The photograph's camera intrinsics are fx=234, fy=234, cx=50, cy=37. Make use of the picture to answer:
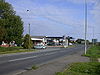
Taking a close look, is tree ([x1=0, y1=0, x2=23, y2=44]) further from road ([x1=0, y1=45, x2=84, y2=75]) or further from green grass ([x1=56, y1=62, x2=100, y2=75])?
green grass ([x1=56, y1=62, x2=100, y2=75])

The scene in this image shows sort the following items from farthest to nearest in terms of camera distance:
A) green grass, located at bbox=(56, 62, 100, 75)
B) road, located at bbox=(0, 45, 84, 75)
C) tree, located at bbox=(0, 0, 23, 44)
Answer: tree, located at bbox=(0, 0, 23, 44) → road, located at bbox=(0, 45, 84, 75) → green grass, located at bbox=(56, 62, 100, 75)

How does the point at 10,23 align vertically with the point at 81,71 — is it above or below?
above

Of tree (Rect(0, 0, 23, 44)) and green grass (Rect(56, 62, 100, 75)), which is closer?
green grass (Rect(56, 62, 100, 75))

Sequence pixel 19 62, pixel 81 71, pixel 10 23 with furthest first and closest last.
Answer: pixel 10 23 < pixel 19 62 < pixel 81 71

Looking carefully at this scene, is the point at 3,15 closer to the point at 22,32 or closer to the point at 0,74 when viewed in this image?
the point at 22,32

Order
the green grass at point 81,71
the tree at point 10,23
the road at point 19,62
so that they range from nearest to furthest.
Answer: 1. the green grass at point 81,71
2. the road at point 19,62
3. the tree at point 10,23

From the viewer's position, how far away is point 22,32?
73.8 m

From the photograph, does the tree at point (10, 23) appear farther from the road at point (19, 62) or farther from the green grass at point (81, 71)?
the green grass at point (81, 71)

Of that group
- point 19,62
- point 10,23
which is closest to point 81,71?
point 19,62

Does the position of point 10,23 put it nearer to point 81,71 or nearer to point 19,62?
point 19,62

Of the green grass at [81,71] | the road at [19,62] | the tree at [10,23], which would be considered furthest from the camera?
the tree at [10,23]

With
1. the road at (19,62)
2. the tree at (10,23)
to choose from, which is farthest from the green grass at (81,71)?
the tree at (10,23)

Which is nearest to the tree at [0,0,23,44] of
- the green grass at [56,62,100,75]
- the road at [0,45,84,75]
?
the road at [0,45,84,75]

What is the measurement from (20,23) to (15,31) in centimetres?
303
